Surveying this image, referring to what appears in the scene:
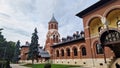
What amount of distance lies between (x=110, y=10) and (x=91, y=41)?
6.75 metres

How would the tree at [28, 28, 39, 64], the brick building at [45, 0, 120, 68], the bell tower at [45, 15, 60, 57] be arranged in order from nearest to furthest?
the brick building at [45, 0, 120, 68] < the tree at [28, 28, 39, 64] < the bell tower at [45, 15, 60, 57]

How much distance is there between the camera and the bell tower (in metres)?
47.2

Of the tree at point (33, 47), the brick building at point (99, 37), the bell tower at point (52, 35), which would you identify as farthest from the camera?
the bell tower at point (52, 35)

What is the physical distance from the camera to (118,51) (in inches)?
645

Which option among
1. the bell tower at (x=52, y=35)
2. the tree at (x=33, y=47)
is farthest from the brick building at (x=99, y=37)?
the bell tower at (x=52, y=35)

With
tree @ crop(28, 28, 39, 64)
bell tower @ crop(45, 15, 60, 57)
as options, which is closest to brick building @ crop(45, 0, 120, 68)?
Result: tree @ crop(28, 28, 39, 64)

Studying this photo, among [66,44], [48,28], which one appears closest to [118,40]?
[66,44]

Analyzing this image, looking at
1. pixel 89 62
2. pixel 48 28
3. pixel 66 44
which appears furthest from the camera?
pixel 48 28

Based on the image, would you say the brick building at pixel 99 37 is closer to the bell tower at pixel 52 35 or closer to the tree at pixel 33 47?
the tree at pixel 33 47

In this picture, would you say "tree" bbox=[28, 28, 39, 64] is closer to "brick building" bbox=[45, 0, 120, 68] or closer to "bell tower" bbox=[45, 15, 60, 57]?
"bell tower" bbox=[45, 15, 60, 57]

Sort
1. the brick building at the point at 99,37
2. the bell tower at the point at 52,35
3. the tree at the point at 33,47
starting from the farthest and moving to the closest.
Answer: the bell tower at the point at 52,35 < the tree at the point at 33,47 < the brick building at the point at 99,37

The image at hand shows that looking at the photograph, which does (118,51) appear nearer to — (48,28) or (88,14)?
(88,14)

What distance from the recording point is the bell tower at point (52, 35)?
4725 cm

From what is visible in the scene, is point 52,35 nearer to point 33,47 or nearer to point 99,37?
point 33,47
